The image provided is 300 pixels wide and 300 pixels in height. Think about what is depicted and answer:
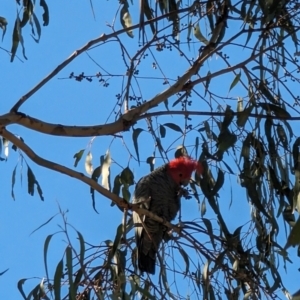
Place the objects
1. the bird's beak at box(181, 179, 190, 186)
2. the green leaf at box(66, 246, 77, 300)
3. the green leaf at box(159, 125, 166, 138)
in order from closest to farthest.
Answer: the green leaf at box(66, 246, 77, 300) < the green leaf at box(159, 125, 166, 138) < the bird's beak at box(181, 179, 190, 186)

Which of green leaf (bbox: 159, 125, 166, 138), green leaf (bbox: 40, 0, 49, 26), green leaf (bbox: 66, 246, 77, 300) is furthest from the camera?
green leaf (bbox: 40, 0, 49, 26)

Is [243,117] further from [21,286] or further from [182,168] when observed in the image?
[21,286]

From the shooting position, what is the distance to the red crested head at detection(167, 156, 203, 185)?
292 cm

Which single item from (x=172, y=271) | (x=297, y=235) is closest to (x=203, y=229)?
(x=172, y=271)

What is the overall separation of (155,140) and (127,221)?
1.01 ft

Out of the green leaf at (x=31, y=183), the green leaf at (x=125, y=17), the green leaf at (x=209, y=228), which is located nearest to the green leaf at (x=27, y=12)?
the green leaf at (x=125, y=17)

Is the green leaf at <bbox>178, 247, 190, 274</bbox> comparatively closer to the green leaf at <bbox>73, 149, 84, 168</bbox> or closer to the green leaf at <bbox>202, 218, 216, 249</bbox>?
the green leaf at <bbox>202, 218, 216, 249</bbox>

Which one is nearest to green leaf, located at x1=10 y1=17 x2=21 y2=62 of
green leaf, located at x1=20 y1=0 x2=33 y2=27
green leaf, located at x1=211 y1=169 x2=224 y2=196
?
green leaf, located at x1=20 y1=0 x2=33 y2=27

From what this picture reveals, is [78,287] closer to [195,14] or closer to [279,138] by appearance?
[279,138]

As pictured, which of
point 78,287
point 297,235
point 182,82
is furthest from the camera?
point 182,82

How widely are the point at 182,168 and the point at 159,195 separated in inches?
9.8

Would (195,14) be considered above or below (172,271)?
above

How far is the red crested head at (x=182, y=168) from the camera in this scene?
2.92m

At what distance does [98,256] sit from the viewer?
249 centimetres
